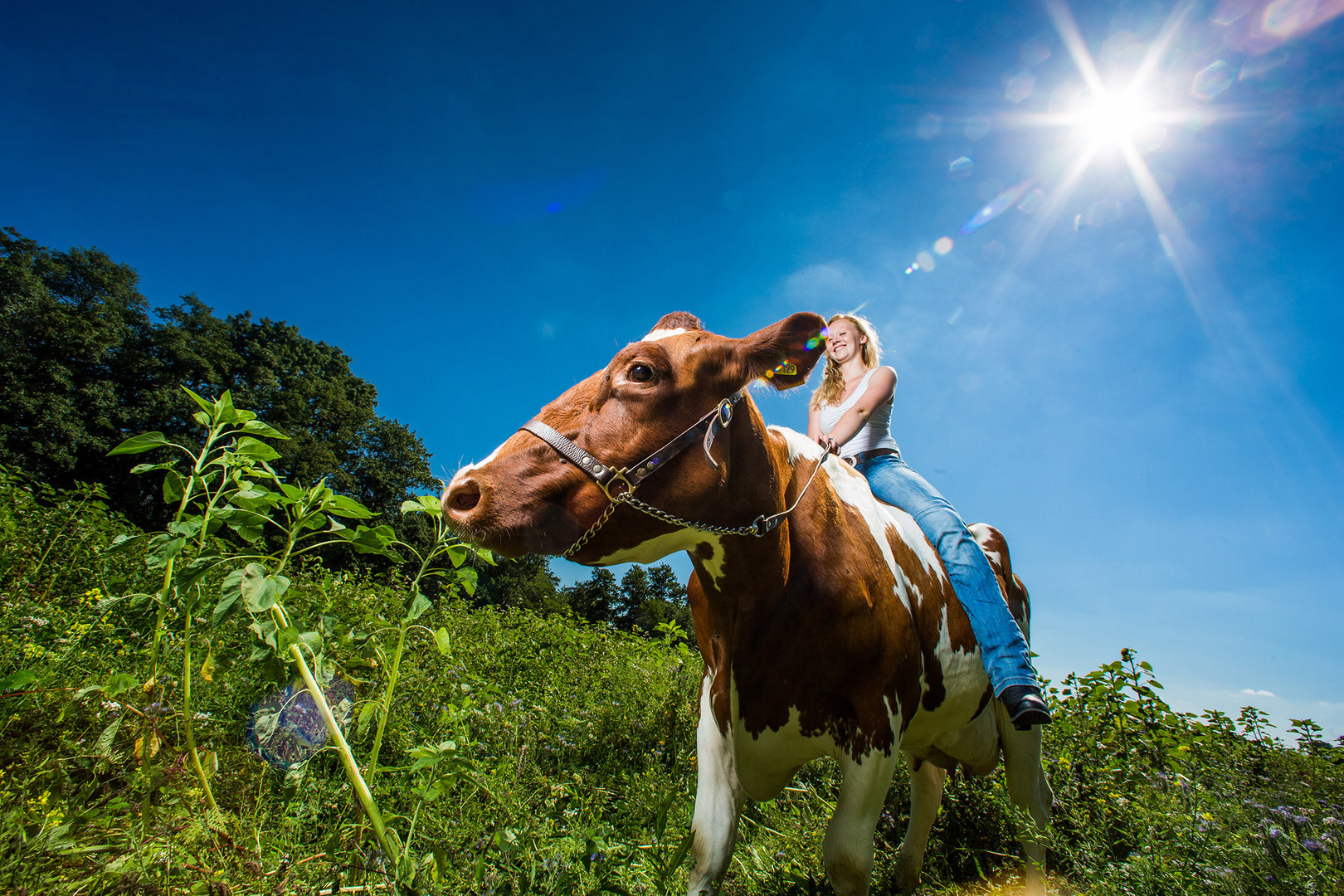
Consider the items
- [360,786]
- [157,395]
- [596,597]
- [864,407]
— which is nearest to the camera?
[360,786]

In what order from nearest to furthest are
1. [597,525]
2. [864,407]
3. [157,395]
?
1. [597,525]
2. [864,407]
3. [157,395]

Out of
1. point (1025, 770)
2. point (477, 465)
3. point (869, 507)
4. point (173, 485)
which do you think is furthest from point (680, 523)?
point (1025, 770)

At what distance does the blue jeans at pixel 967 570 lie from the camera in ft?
8.68

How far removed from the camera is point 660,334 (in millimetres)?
2225

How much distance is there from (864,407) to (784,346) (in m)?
1.00

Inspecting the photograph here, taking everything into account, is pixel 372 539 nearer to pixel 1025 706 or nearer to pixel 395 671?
pixel 395 671

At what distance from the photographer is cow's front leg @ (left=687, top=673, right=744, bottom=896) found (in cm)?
211

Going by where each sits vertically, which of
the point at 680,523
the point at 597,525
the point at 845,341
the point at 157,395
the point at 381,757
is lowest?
the point at 381,757

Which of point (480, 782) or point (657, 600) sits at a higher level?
point (657, 600)

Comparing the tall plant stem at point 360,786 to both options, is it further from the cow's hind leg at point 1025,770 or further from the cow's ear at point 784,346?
the cow's hind leg at point 1025,770

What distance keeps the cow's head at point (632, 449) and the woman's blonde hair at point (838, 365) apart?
1325 mm

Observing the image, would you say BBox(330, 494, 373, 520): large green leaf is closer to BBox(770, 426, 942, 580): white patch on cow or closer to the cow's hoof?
BBox(770, 426, 942, 580): white patch on cow

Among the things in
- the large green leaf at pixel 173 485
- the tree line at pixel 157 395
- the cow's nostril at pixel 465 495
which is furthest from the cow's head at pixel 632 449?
the tree line at pixel 157 395

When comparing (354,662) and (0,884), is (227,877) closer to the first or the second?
(0,884)
